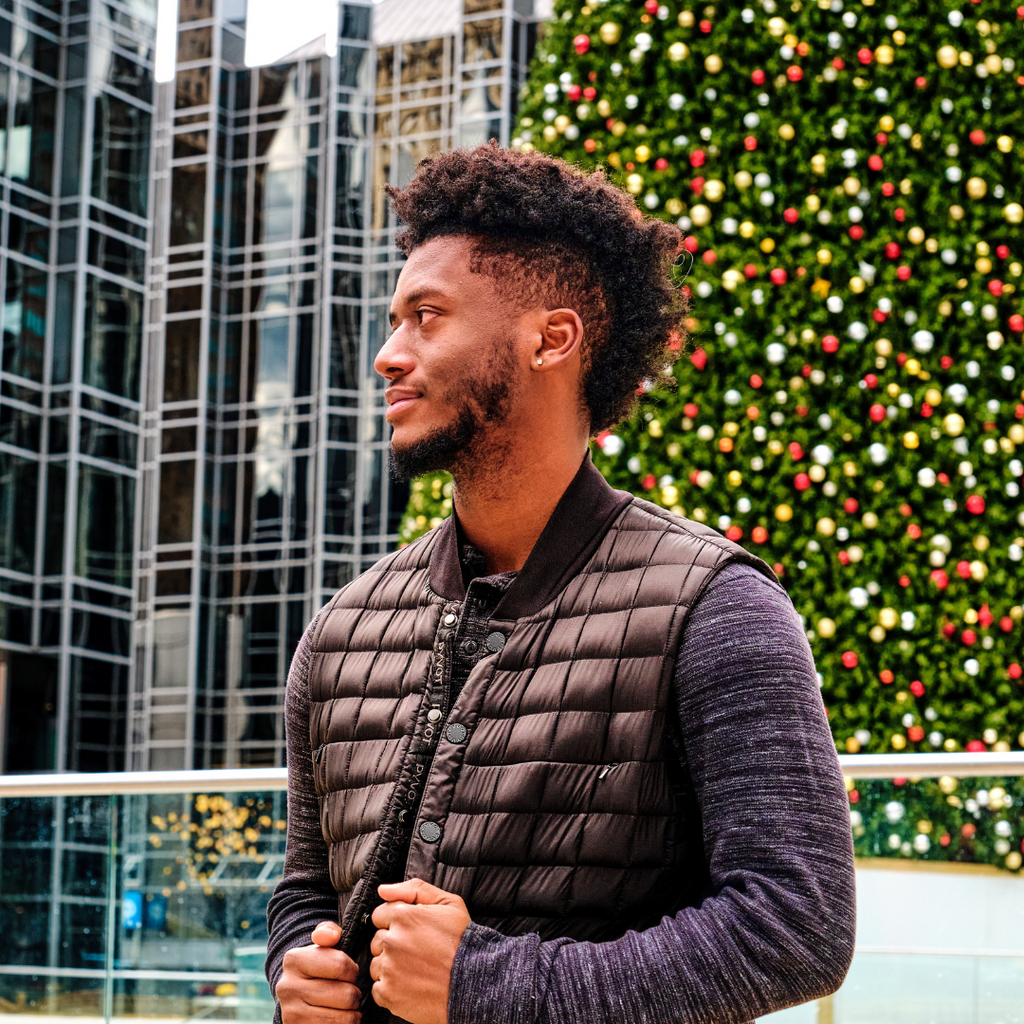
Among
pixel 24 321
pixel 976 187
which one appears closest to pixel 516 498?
pixel 976 187

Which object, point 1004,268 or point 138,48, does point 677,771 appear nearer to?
point 1004,268

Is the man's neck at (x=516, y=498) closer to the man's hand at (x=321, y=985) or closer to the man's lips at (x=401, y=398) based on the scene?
the man's lips at (x=401, y=398)

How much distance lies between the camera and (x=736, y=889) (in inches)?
41.3

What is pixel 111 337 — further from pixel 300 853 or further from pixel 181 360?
pixel 300 853

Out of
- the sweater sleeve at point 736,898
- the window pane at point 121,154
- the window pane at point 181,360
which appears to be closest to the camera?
the sweater sleeve at point 736,898

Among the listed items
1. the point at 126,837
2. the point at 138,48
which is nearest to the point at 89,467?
the point at 138,48

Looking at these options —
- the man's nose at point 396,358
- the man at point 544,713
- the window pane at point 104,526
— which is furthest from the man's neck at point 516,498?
the window pane at point 104,526

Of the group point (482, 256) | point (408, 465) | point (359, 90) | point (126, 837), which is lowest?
point (126, 837)

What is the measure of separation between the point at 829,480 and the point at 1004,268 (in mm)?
1053

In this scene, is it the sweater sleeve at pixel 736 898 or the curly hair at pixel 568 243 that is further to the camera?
the curly hair at pixel 568 243

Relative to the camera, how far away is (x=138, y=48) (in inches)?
522

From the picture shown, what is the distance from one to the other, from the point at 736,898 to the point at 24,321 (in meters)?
12.7

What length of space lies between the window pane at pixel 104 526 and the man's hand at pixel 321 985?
11.8 meters

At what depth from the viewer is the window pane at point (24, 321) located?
40.8ft
